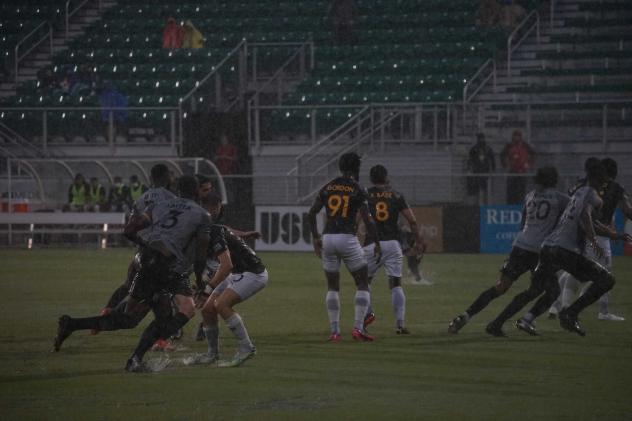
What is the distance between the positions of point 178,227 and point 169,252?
244 mm

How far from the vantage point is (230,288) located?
12.5m

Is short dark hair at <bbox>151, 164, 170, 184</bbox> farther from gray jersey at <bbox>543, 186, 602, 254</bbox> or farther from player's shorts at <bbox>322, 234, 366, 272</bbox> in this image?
gray jersey at <bbox>543, 186, 602, 254</bbox>

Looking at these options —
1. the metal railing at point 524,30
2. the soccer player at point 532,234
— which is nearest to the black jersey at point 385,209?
the soccer player at point 532,234

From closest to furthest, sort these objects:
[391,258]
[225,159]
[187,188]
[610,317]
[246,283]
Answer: [187,188], [246,283], [391,258], [610,317], [225,159]

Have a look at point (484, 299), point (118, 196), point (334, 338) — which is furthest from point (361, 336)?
point (118, 196)

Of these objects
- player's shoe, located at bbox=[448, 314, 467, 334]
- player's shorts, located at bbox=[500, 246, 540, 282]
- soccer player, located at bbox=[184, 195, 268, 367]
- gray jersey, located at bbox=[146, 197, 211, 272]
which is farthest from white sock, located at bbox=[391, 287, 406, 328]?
gray jersey, located at bbox=[146, 197, 211, 272]

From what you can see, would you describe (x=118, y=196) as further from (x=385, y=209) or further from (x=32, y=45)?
(x=385, y=209)

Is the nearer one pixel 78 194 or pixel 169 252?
pixel 169 252

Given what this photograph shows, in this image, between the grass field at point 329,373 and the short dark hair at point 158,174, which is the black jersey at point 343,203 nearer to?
the grass field at point 329,373

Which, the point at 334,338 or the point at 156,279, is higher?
the point at 156,279

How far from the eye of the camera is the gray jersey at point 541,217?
1504cm

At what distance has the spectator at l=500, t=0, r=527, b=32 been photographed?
3934cm

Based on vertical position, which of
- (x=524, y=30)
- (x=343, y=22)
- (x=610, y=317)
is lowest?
(x=610, y=317)

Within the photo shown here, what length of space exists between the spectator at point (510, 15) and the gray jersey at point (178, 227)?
95.1 ft
